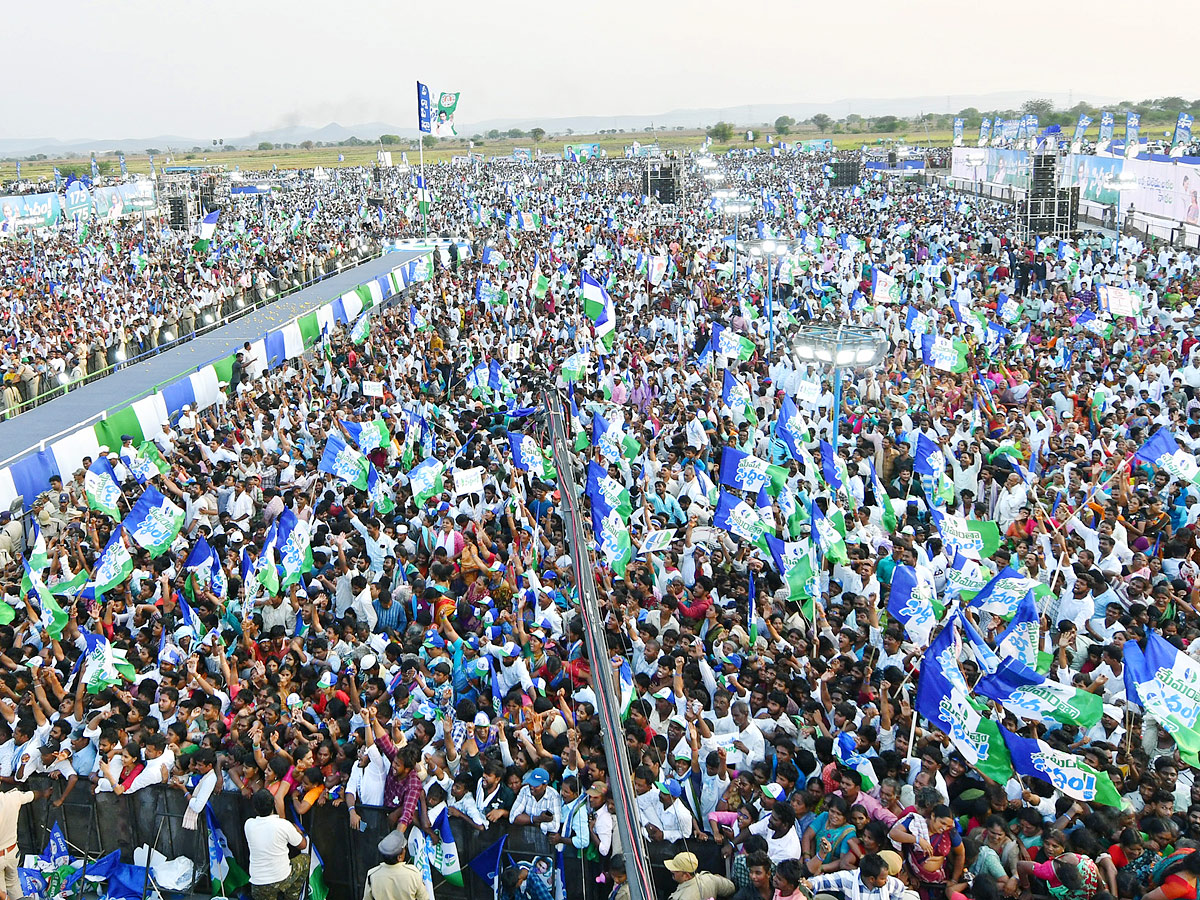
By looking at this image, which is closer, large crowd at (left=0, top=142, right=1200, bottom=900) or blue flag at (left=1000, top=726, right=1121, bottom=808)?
blue flag at (left=1000, top=726, right=1121, bottom=808)

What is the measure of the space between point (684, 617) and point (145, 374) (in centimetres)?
1739

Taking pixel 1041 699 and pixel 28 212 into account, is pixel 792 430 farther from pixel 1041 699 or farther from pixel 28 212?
pixel 28 212

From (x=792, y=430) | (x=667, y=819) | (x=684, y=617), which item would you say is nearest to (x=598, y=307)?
(x=792, y=430)

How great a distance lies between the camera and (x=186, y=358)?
935 inches

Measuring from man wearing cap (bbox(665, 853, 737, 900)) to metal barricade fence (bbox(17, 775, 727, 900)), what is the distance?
0.69 metres

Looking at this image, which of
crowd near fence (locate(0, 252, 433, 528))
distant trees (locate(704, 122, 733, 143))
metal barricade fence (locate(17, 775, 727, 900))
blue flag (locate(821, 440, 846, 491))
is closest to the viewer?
metal barricade fence (locate(17, 775, 727, 900))

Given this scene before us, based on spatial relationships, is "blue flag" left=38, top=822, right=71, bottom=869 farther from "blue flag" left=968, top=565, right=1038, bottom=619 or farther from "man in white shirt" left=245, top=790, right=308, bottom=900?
"blue flag" left=968, top=565, right=1038, bottom=619

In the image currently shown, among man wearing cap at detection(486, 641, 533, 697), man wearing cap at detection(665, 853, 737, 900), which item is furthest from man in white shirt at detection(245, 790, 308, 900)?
man wearing cap at detection(665, 853, 737, 900)

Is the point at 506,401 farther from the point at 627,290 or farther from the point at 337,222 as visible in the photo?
the point at 337,222

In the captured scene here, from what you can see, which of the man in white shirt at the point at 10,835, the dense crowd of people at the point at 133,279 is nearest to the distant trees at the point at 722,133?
the dense crowd of people at the point at 133,279

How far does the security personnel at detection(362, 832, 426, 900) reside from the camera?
601cm

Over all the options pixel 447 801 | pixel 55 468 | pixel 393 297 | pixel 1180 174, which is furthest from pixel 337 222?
pixel 447 801

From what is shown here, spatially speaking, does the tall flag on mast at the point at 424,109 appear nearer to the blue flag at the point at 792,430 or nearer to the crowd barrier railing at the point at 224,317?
the crowd barrier railing at the point at 224,317

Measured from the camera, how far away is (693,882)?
5.84 m
